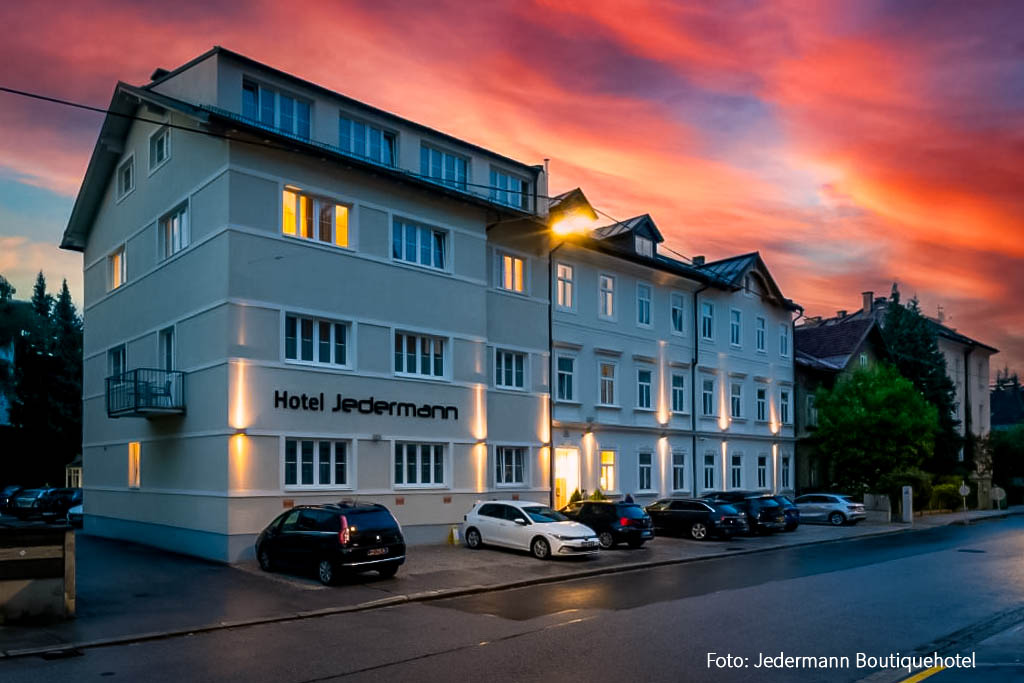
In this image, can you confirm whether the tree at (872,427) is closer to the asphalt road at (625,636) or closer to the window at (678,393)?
the window at (678,393)

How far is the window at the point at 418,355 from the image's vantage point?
2712cm

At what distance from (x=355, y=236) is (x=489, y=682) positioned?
17.6m

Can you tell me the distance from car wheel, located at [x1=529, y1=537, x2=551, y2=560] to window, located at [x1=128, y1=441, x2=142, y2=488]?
12.9 metres

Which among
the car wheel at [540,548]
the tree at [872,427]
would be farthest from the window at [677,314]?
the car wheel at [540,548]

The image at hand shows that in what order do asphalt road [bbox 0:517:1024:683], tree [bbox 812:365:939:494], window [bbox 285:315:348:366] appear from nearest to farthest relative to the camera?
1. asphalt road [bbox 0:517:1024:683]
2. window [bbox 285:315:348:366]
3. tree [bbox 812:365:939:494]

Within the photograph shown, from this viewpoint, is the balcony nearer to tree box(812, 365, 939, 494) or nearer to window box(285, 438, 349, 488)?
window box(285, 438, 349, 488)

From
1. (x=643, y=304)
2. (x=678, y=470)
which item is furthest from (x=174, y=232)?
(x=678, y=470)

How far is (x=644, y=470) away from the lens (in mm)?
38125

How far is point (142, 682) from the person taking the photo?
1078 centimetres

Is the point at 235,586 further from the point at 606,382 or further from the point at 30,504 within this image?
the point at 30,504

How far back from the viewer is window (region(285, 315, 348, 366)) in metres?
24.5

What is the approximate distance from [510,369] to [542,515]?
751 cm

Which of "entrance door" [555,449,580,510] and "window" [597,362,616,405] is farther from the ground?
"window" [597,362,616,405]

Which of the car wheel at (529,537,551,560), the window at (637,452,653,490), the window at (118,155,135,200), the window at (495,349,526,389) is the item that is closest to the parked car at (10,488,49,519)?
the window at (118,155,135,200)
